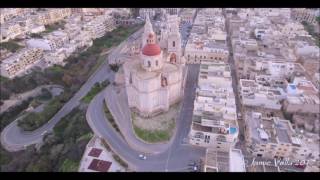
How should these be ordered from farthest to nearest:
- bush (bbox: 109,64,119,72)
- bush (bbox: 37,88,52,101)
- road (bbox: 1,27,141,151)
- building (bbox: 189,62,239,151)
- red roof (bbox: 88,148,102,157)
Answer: bush (bbox: 109,64,119,72) < bush (bbox: 37,88,52,101) < road (bbox: 1,27,141,151) < red roof (bbox: 88,148,102,157) < building (bbox: 189,62,239,151)

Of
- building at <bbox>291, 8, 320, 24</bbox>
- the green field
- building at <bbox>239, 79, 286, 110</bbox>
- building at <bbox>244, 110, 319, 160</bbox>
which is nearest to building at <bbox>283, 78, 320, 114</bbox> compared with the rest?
building at <bbox>239, 79, 286, 110</bbox>

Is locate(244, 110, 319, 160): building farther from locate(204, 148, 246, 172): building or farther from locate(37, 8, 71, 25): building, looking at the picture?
locate(37, 8, 71, 25): building

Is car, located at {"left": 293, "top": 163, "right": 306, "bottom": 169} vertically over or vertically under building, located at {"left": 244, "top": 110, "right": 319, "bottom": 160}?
under

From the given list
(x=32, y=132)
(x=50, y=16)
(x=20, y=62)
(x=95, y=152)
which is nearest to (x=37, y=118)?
(x=32, y=132)

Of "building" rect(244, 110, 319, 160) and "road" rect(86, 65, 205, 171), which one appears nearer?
"building" rect(244, 110, 319, 160)

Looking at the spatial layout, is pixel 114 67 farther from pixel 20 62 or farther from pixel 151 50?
pixel 20 62

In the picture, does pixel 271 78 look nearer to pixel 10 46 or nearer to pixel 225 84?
pixel 225 84
